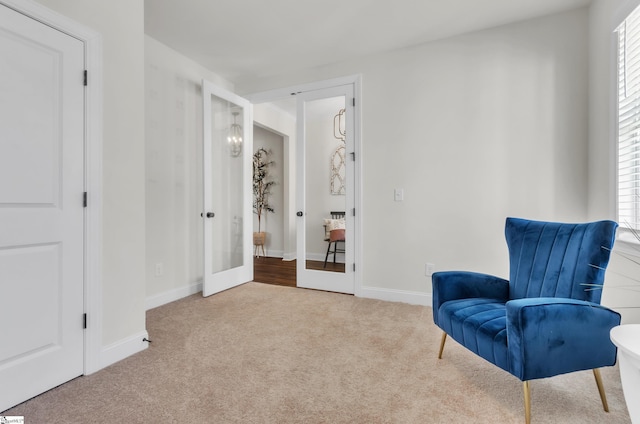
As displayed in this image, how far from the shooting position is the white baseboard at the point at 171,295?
9.72 ft

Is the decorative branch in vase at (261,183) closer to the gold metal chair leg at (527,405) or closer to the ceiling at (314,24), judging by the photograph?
the ceiling at (314,24)

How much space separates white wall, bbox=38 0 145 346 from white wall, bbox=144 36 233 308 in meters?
0.97

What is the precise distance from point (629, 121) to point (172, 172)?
12.2ft

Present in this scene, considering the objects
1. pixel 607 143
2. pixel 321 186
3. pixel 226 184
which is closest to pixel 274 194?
pixel 226 184

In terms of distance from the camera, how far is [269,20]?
271cm

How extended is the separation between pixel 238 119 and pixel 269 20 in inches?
52.9

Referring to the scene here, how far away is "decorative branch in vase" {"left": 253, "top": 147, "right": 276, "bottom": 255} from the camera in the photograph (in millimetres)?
5941

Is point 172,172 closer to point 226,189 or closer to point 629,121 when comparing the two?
point 226,189

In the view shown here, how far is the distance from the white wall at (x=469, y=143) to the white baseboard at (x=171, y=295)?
1952 mm

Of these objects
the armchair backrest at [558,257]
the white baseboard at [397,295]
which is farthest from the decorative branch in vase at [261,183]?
the armchair backrest at [558,257]

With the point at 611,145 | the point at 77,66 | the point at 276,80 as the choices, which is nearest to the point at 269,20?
the point at 276,80

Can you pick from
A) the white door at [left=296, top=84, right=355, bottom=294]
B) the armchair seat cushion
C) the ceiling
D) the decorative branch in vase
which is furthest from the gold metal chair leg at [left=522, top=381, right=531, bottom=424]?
the decorative branch in vase

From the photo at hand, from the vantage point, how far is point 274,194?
597 cm

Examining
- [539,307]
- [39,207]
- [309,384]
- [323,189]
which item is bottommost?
[309,384]
